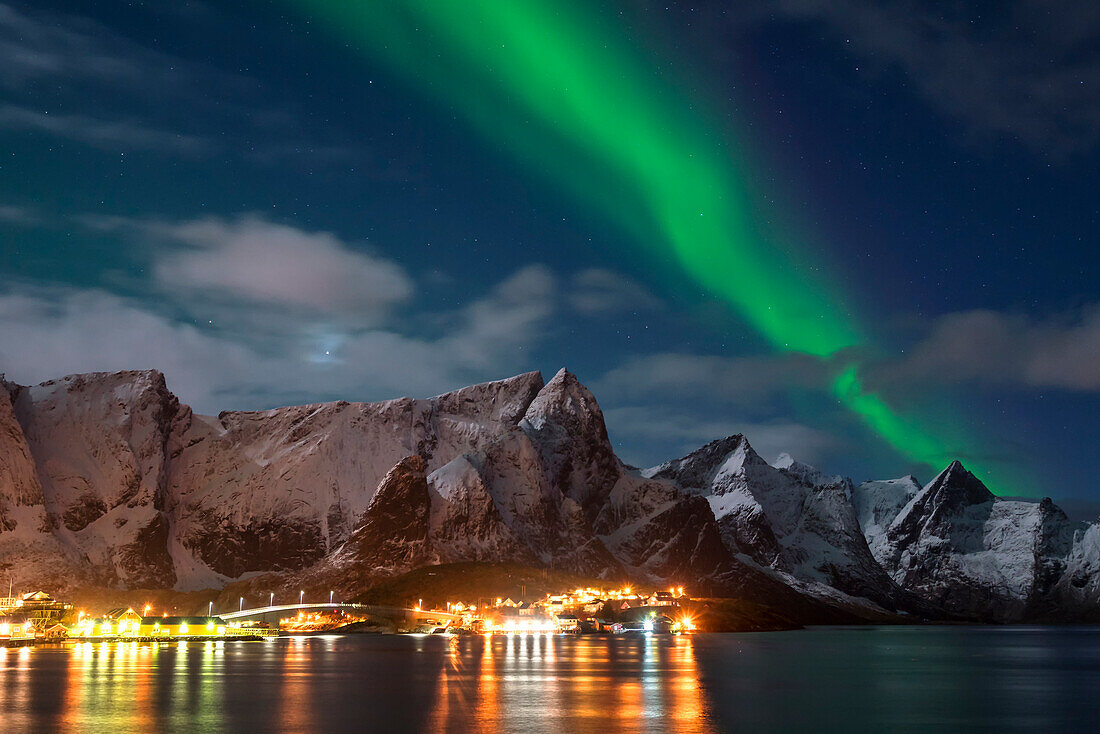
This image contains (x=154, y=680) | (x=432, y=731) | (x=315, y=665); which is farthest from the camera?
(x=315, y=665)

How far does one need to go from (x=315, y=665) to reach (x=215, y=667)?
1845 cm

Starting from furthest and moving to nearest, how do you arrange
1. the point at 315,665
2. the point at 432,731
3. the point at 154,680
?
the point at 315,665 < the point at 154,680 < the point at 432,731

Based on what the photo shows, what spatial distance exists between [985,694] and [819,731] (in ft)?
226

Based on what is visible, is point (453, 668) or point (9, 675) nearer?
point (9, 675)

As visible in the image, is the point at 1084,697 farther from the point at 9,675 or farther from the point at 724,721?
the point at 9,675

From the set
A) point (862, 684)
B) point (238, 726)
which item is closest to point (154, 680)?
point (238, 726)

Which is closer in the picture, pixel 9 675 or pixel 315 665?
pixel 9 675

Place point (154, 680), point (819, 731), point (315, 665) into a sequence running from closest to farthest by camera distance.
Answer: point (819, 731)
point (154, 680)
point (315, 665)

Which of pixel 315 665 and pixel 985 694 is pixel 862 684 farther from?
pixel 315 665

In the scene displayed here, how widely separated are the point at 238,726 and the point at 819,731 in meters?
50.8

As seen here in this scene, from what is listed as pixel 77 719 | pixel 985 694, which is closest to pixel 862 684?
pixel 985 694

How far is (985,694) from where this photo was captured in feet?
501

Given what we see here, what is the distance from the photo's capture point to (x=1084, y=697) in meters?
152

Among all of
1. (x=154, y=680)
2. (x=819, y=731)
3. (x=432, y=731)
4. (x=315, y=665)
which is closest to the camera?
(x=432, y=731)
